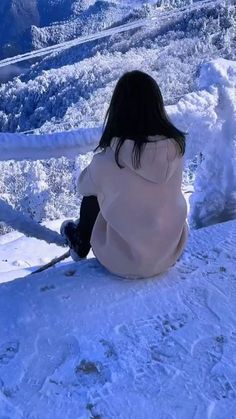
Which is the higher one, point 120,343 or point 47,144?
point 47,144

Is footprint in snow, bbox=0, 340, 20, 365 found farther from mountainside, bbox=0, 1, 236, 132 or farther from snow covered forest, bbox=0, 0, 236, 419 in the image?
mountainside, bbox=0, 1, 236, 132

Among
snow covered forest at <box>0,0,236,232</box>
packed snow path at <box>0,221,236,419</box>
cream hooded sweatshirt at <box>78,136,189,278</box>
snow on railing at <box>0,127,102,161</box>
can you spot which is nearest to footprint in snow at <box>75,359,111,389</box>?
packed snow path at <box>0,221,236,419</box>

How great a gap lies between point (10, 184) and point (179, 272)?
989 inches

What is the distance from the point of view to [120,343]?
4.38ft

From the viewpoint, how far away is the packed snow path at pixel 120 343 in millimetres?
1136

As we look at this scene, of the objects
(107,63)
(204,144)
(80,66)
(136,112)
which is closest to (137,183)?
(136,112)

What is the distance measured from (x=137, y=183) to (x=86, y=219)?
0.27m

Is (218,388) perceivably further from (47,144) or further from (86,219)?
(47,144)

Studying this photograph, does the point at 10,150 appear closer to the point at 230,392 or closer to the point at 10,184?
the point at 230,392

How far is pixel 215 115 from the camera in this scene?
7.51 feet

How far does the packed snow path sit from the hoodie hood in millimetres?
320

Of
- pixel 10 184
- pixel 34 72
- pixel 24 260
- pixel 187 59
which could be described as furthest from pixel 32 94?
pixel 24 260

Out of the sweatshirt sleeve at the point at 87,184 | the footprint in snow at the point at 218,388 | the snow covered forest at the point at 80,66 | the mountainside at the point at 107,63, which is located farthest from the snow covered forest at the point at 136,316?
the mountainside at the point at 107,63

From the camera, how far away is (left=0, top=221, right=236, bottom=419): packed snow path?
3.73 ft
